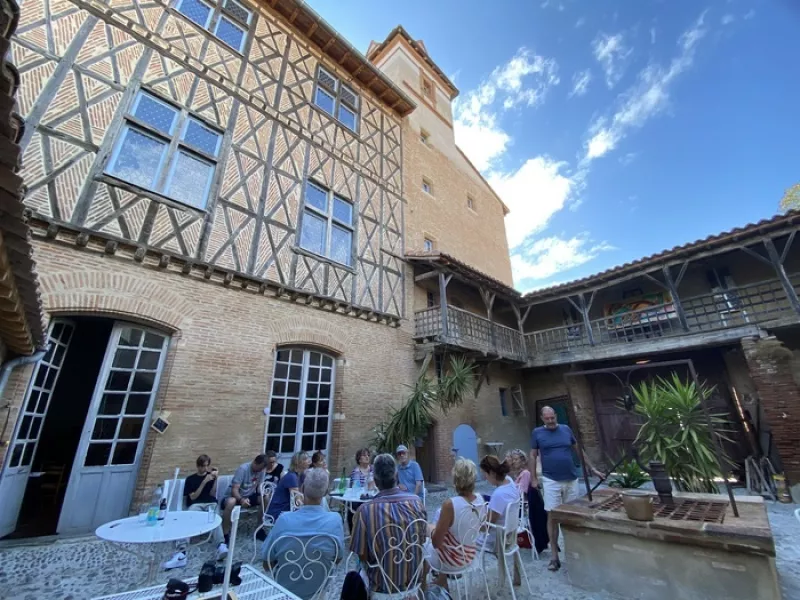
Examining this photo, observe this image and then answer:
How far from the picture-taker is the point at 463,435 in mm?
9711

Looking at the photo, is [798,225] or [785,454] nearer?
[785,454]

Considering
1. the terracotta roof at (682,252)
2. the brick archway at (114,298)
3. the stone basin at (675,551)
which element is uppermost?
the terracotta roof at (682,252)

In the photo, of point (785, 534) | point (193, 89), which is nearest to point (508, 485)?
point (785, 534)

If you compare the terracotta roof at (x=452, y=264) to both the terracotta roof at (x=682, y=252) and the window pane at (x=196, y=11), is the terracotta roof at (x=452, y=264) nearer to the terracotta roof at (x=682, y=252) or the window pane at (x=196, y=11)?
the terracotta roof at (x=682, y=252)

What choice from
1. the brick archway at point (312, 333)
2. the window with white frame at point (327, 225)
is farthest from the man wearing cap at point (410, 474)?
the window with white frame at point (327, 225)

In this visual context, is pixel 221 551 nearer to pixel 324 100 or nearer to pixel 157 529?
pixel 157 529

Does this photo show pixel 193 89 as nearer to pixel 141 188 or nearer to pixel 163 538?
pixel 141 188

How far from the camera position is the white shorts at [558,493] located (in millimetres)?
4148

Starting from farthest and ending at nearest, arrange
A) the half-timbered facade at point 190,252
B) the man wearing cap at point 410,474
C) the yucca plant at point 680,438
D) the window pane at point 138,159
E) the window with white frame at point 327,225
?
the window with white frame at point 327,225 < the window pane at point 138,159 < the yucca plant at point 680,438 < the man wearing cap at point 410,474 < the half-timbered facade at point 190,252

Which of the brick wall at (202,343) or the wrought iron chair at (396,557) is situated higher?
the brick wall at (202,343)

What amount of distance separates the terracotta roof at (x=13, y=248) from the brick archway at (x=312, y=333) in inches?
133

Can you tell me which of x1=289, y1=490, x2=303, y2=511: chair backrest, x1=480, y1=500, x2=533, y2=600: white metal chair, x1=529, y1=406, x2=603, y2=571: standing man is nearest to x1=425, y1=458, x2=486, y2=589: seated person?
x1=480, y1=500, x2=533, y2=600: white metal chair

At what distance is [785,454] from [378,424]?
815 centimetres

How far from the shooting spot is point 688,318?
Result: 906 centimetres
